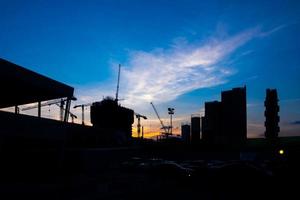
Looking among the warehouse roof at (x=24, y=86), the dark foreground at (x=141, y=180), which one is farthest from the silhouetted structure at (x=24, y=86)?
the dark foreground at (x=141, y=180)

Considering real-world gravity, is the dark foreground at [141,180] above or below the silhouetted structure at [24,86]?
below

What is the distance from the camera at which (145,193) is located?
63.4 ft

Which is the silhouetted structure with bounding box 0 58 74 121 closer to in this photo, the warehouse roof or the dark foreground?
the warehouse roof

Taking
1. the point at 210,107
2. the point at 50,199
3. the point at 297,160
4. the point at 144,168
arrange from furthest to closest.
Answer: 1. the point at 210,107
2. the point at 144,168
3. the point at 297,160
4. the point at 50,199

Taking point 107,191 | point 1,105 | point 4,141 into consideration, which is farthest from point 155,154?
point 107,191

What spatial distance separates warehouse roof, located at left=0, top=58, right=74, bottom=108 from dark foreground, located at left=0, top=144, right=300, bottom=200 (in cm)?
705

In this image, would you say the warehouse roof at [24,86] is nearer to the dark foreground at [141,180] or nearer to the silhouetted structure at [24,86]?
the silhouetted structure at [24,86]

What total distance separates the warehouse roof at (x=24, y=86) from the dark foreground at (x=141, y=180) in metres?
7.05

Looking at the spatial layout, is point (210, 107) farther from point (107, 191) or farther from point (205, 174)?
point (107, 191)

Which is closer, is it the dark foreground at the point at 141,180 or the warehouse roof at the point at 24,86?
the dark foreground at the point at 141,180

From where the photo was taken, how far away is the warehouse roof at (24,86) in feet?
92.6

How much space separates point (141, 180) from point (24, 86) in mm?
16660

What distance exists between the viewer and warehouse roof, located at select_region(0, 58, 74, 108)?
2822 centimetres

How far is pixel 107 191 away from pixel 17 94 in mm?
24041
